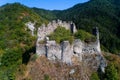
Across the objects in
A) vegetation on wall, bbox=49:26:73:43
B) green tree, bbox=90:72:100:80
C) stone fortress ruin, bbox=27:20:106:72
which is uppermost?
vegetation on wall, bbox=49:26:73:43

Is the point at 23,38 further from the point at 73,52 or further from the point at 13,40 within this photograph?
the point at 73,52

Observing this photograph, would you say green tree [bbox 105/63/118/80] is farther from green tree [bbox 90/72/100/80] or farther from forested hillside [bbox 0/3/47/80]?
forested hillside [bbox 0/3/47/80]

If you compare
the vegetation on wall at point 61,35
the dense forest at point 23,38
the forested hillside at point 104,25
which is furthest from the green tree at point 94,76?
the forested hillside at point 104,25

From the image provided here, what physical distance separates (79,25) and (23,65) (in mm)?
88391

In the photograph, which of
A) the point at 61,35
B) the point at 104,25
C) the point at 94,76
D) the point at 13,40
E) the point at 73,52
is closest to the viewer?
the point at 94,76

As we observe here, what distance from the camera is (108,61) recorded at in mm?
51031

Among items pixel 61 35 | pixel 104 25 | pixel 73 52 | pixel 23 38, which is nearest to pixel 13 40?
pixel 23 38

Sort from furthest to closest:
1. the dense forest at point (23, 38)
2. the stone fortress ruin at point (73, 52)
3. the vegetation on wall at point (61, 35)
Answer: the dense forest at point (23, 38)
the vegetation on wall at point (61, 35)
the stone fortress ruin at point (73, 52)

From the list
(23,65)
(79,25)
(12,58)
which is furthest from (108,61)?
(79,25)

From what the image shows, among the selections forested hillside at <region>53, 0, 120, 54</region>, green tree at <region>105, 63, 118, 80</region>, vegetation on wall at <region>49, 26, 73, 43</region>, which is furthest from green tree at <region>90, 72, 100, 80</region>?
forested hillside at <region>53, 0, 120, 54</region>

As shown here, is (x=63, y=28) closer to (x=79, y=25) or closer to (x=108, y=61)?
(x=108, y=61)

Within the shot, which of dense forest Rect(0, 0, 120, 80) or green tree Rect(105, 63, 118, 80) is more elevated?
dense forest Rect(0, 0, 120, 80)

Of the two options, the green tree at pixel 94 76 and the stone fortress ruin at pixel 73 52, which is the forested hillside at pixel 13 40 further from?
the green tree at pixel 94 76

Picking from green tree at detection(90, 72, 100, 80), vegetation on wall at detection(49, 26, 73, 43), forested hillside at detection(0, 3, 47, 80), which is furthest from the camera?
forested hillside at detection(0, 3, 47, 80)
